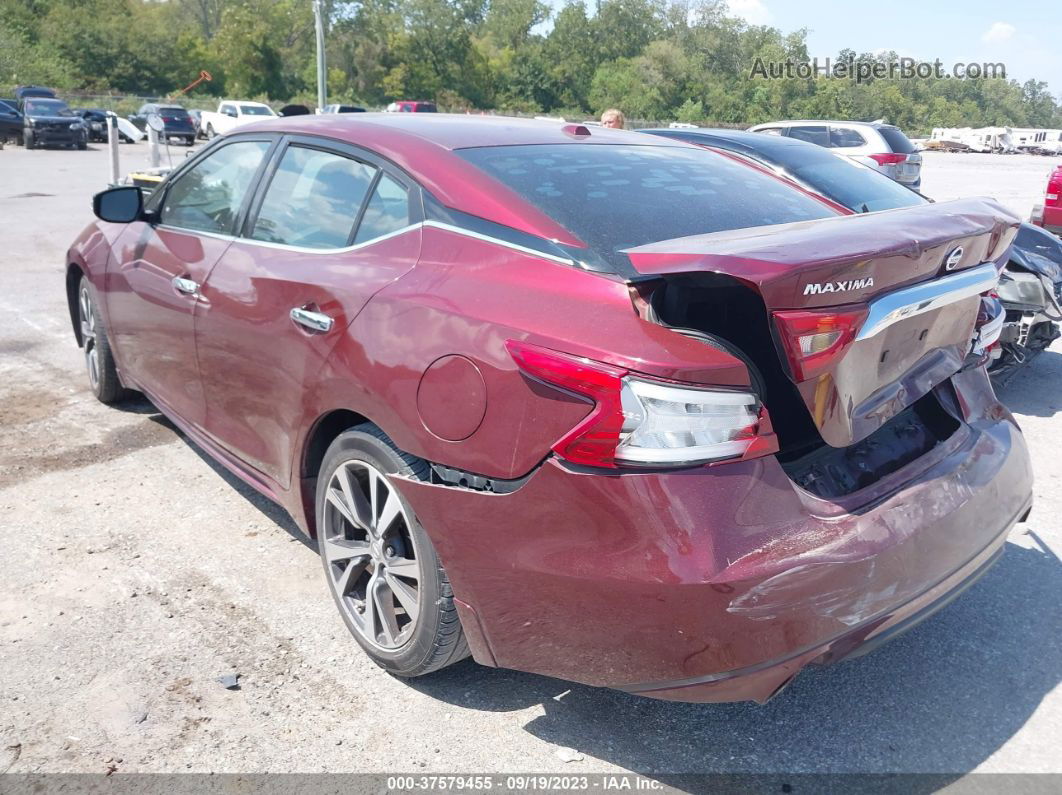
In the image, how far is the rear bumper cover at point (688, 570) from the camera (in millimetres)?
2168

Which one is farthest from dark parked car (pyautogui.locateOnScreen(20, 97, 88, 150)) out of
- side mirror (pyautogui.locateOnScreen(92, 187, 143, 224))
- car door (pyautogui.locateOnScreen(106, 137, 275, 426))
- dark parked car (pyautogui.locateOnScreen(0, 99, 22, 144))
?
side mirror (pyautogui.locateOnScreen(92, 187, 143, 224))

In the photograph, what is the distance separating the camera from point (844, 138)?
15633 millimetres

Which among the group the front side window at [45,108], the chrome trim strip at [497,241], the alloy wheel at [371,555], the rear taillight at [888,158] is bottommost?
the alloy wheel at [371,555]

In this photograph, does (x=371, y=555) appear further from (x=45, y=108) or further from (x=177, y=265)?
(x=45, y=108)

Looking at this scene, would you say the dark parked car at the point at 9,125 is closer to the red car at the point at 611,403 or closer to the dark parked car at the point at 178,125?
the dark parked car at the point at 178,125

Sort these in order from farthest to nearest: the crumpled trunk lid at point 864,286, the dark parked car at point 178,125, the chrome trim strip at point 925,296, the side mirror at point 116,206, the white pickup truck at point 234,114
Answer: the white pickup truck at point 234,114 < the dark parked car at point 178,125 < the side mirror at point 116,206 < the chrome trim strip at point 925,296 < the crumpled trunk lid at point 864,286

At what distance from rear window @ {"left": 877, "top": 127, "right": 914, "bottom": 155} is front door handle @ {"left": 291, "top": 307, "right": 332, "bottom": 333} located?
13840mm

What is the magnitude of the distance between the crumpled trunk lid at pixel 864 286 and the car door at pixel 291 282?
96cm

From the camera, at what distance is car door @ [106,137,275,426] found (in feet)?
12.4

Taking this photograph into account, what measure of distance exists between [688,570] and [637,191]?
139 cm

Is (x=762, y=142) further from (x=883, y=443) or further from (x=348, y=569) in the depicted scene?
(x=348, y=569)

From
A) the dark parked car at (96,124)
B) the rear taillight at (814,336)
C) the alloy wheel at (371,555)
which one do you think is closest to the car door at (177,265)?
the alloy wheel at (371,555)

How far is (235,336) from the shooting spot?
3445mm

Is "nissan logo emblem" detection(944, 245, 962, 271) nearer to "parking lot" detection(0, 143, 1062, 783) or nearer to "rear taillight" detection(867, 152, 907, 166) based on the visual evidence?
"parking lot" detection(0, 143, 1062, 783)
